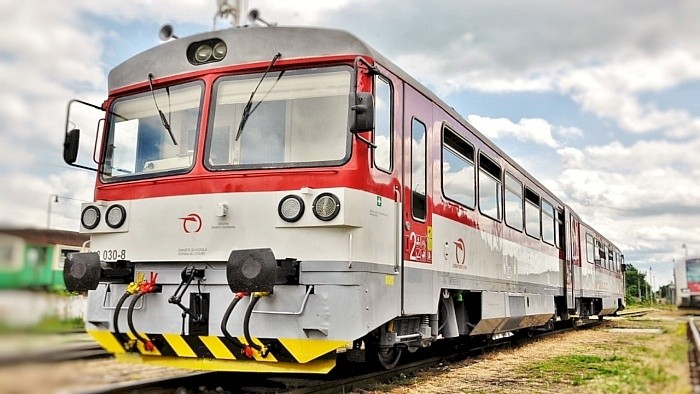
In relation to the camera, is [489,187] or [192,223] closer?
[192,223]

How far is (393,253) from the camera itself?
250 inches

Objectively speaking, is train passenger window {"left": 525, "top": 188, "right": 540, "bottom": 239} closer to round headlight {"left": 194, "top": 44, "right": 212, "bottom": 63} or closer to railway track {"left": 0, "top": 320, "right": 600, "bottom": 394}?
railway track {"left": 0, "top": 320, "right": 600, "bottom": 394}

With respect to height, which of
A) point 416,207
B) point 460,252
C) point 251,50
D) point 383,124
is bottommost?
point 460,252

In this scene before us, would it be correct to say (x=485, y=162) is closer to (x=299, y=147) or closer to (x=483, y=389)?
(x=483, y=389)

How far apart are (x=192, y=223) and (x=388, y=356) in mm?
2874

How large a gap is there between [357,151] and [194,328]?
2.09m

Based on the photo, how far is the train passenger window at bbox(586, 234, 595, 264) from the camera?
2037 cm

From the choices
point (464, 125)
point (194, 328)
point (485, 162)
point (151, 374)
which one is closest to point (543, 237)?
point (485, 162)

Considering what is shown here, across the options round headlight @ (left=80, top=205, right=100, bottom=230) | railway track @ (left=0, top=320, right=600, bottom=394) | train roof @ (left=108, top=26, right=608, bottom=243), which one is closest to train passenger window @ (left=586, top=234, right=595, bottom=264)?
railway track @ (left=0, top=320, right=600, bottom=394)

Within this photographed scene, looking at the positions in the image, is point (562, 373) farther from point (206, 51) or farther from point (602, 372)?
point (206, 51)

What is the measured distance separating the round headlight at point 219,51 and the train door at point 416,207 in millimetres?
1861

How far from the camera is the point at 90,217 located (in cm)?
676

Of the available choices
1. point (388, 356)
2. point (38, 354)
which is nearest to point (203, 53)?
point (388, 356)

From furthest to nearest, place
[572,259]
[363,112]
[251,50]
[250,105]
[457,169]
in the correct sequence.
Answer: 1. [572,259]
2. [457,169]
3. [251,50]
4. [250,105]
5. [363,112]
